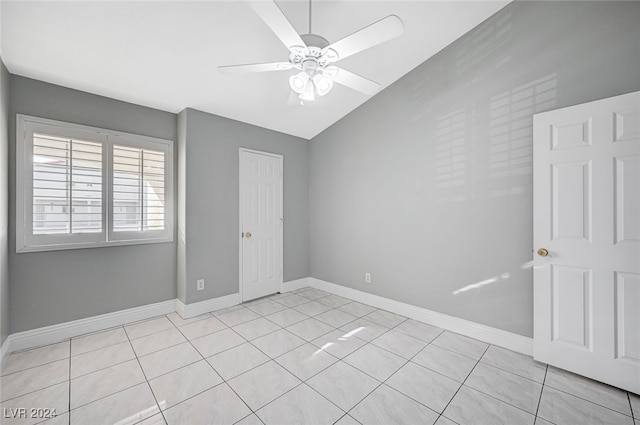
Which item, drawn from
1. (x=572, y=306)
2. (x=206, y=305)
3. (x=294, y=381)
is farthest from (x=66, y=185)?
(x=572, y=306)

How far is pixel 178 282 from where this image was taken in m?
3.44

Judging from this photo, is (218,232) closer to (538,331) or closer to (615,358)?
(538,331)

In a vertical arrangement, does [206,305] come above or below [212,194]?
below

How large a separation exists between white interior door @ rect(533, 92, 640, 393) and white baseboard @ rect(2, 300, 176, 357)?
159 inches

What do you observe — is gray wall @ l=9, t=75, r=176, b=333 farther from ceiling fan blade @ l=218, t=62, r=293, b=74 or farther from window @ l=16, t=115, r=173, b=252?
ceiling fan blade @ l=218, t=62, r=293, b=74

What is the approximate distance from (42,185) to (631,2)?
5275mm

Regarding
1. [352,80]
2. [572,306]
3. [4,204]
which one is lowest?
[572,306]

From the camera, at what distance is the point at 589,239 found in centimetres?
206

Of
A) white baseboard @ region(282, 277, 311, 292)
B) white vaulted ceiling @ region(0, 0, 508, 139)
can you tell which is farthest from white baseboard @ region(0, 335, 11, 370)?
white baseboard @ region(282, 277, 311, 292)

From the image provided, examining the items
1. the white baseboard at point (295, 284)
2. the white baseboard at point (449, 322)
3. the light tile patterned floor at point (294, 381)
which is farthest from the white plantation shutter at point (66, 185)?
the white baseboard at point (449, 322)

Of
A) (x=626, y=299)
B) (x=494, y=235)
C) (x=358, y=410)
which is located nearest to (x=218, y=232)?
(x=358, y=410)

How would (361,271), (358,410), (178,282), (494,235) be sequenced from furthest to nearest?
(361,271) → (178,282) → (494,235) → (358,410)

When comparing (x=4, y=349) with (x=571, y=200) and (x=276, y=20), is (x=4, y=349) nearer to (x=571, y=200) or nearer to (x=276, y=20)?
(x=276, y=20)

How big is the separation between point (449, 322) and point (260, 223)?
280 cm
